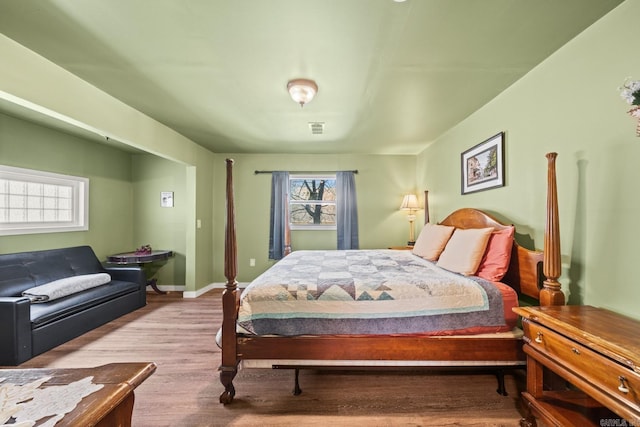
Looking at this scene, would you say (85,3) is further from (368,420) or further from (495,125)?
(495,125)

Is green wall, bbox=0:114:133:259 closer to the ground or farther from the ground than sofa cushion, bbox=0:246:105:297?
farther from the ground

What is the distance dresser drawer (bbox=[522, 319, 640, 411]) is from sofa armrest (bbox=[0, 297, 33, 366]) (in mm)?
3877

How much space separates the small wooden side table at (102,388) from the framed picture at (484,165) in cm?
292

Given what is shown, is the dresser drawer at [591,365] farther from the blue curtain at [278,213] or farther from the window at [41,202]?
the window at [41,202]

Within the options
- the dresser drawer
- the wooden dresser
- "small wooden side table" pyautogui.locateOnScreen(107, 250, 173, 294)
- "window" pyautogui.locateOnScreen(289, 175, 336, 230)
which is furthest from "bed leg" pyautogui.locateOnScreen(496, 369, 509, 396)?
"small wooden side table" pyautogui.locateOnScreen(107, 250, 173, 294)

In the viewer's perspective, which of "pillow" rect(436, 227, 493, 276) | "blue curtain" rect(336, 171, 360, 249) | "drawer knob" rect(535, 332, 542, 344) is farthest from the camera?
"blue curtain" rect(336, 171, 360, 249)

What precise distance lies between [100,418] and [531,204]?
2.77 metres

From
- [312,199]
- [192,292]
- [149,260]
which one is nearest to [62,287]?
[149,260]

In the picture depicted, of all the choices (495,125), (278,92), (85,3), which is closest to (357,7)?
(278,92)

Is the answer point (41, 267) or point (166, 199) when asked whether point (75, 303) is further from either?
point (166, 199)

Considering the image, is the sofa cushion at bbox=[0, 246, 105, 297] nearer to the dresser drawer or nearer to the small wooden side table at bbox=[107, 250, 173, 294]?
the small wooden side table at bbox=[107, 250, 173, 294]

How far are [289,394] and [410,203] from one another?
3294mm

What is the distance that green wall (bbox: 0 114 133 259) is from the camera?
9.71ft

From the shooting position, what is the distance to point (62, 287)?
275cm
